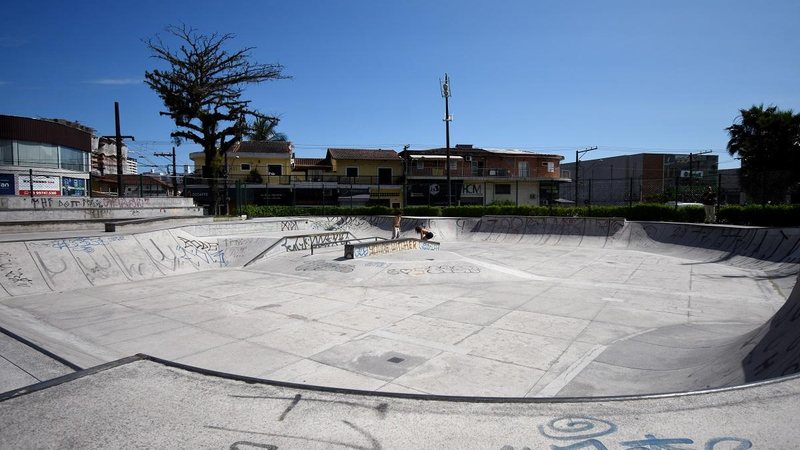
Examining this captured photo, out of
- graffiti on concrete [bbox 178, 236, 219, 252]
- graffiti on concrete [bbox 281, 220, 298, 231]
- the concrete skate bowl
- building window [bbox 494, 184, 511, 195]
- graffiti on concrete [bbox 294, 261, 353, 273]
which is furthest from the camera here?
building window [bbox 494, 184, 511, 195]

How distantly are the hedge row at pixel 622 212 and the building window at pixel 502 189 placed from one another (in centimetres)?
2322

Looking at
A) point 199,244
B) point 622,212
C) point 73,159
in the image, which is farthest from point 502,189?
point 73,159

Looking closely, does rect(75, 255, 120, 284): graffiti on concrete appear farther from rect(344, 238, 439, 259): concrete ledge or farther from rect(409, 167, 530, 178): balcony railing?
rect(409, 167, 530, 178): balcony railing

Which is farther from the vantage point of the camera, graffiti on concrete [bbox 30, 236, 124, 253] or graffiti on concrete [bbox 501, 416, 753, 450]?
graffiti on concrete [bbox 30, 236, 124, 253]

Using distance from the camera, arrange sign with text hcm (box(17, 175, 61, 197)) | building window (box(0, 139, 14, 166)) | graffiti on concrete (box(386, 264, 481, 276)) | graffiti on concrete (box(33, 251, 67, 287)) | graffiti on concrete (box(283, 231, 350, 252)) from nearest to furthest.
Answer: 1. graffiti on concrete (box(33, 251, 67, 287))
2. graffiti on concrete (box(386, 264, 481, 276))
3. graffiti on concrete (box(283, 231, 350, 252))
4. sign with text hcm (box(17, 175, 61, 197))
5. building window (box(0, 139, 14, 166))

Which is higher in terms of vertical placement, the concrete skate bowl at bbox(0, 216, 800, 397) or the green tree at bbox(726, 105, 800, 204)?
the green tree at bbox(726, 105, 800, 204)

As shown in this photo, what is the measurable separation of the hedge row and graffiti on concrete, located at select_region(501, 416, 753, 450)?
18.8m

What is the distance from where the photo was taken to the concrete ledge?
14.1 metres

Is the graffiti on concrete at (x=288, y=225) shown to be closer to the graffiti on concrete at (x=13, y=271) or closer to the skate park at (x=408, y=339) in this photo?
the skate park at (x=408, y=339)

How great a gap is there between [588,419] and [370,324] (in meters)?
5.36

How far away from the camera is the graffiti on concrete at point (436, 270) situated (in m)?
12.2

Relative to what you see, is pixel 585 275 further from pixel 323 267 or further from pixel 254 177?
pixel 254 177

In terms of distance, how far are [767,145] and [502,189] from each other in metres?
24.7

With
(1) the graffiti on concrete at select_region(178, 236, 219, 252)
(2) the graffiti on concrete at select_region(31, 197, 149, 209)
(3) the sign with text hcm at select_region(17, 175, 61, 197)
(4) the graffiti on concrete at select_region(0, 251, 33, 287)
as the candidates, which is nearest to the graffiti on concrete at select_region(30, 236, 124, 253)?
(4) the graffiti on concrete at select_region(0, 251, 33, 287)
